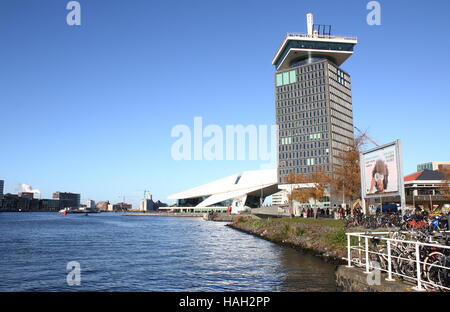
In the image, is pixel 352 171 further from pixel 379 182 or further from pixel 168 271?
pixel 168 271

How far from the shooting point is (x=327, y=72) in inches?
4934

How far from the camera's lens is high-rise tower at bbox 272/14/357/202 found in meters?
123

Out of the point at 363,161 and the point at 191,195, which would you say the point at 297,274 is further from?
the point at 191,195

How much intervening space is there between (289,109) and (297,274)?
11434 cm

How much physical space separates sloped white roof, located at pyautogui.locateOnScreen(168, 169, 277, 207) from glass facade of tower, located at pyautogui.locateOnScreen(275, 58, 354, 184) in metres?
19.0

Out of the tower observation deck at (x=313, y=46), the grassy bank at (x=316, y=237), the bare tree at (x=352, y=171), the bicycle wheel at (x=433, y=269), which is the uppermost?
the tower observation deck at (x=313, y=46)

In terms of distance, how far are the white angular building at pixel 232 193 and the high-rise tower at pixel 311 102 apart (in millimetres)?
19137

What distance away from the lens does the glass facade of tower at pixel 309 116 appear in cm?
12288

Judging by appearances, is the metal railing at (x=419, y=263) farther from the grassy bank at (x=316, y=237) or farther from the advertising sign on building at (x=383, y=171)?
the grassy bank at (x=316, y=237)

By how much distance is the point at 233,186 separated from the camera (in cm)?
16512

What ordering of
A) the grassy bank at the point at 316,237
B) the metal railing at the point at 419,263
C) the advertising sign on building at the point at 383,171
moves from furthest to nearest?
the grassy bank at the point at 316,237, the advertising sign on building at the point at 383,171, the metal railing at the point at 419,263

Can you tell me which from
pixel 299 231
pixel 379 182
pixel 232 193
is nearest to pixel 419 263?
pixel 379 182

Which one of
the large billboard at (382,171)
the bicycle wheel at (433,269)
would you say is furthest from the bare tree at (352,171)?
the bicycle wheel at (433,269)
